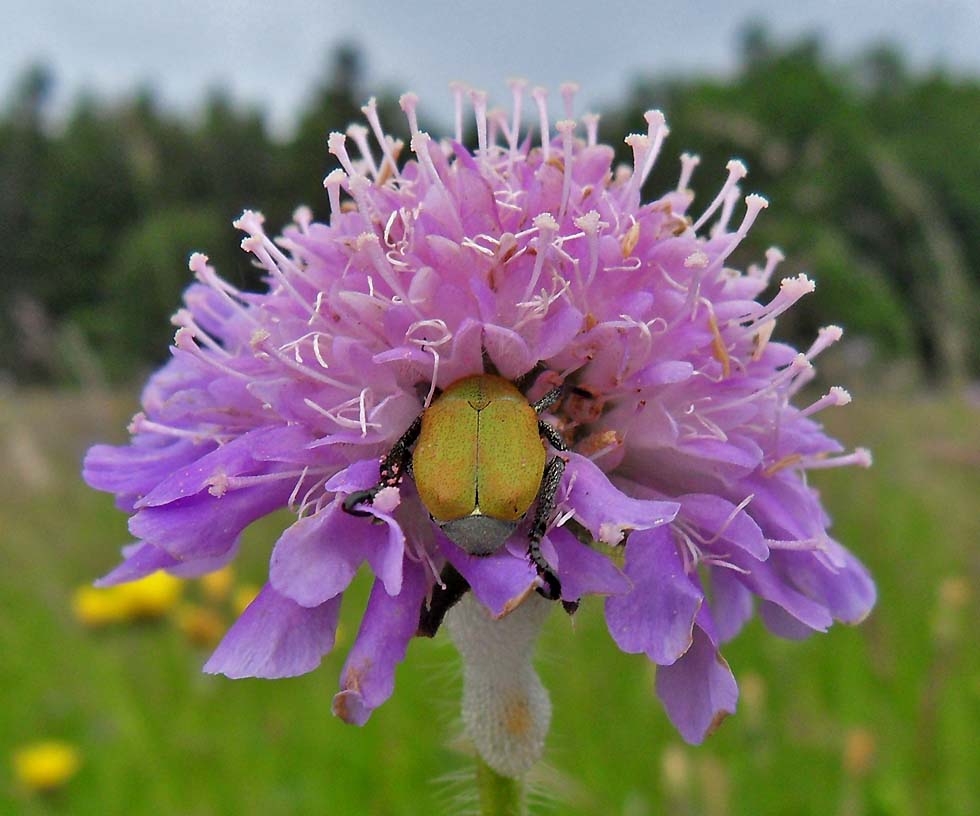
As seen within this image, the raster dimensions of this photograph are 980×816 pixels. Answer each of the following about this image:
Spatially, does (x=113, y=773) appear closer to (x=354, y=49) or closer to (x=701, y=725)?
(x=701, y=725)

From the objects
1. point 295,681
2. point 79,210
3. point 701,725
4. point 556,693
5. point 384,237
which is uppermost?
point 384,237

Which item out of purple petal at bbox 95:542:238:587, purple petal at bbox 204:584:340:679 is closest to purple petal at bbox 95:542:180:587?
purple petal at bbox 95:542:238:587

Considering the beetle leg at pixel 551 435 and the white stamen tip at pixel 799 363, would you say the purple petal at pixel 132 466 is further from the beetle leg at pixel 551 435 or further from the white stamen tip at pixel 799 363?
the white stamen tip at pixel 799 363

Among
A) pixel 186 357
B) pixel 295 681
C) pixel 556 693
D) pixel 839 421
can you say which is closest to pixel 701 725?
pixel 186 357

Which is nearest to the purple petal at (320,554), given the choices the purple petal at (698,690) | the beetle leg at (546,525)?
the beetle leg at (546,525)

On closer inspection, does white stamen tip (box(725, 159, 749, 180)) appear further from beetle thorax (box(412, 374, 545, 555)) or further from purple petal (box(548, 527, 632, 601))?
purple petal (box(548, 527, 632, 601))

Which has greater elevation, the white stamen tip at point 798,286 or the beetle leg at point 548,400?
the white stamen tip at point 798,286
